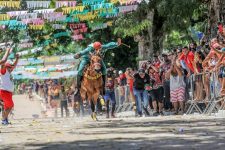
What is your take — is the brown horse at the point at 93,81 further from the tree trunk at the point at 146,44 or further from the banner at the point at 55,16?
the tree trunk at the point at 146,44

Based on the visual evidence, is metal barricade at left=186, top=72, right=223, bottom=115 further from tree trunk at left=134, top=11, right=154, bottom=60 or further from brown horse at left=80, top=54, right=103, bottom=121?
tree trunk at left=134, top=11, right=154, bottom=60

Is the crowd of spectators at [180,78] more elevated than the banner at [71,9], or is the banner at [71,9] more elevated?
the banner at [71,9]

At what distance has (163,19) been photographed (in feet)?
102

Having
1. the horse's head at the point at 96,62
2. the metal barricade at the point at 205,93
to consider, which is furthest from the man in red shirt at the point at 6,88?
the metal barricade at the point at 205,93

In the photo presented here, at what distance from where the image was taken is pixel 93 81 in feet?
59.0

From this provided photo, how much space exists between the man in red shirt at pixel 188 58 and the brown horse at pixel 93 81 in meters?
3.12

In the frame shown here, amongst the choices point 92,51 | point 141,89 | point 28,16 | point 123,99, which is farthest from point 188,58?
point 28,16

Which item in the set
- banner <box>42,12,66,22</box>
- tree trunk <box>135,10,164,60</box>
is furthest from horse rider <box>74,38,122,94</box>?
tree trunk <box>135,10,164,60</box>

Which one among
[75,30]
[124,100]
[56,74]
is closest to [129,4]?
[124,100]

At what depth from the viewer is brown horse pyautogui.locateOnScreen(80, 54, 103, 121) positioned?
674 inches

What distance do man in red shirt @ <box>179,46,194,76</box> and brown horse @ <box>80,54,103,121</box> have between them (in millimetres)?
3123

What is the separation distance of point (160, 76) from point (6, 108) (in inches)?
253

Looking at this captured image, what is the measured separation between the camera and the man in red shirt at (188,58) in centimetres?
1952

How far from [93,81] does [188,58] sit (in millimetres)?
3446
